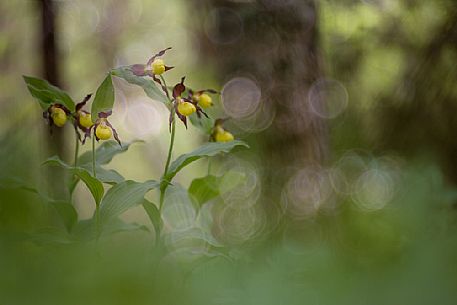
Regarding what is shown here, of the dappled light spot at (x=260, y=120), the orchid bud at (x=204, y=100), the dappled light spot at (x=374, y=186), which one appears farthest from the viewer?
the dappled light spot at (x=260, y=120)

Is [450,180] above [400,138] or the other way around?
the other way around

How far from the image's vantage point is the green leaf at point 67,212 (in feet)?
2.99

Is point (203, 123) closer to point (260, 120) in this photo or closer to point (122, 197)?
point (122, 197)

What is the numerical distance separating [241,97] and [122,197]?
209 cm

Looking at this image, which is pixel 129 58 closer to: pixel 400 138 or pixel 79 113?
pixel 400 138

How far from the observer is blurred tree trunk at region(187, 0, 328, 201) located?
2127 millimetres

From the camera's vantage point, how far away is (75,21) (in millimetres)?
3533

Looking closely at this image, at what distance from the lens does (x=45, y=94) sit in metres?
0.92

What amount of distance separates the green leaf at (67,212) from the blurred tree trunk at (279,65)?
1.42 meters

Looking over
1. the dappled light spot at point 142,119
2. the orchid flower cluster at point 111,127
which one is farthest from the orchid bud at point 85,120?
the dappled light spot at point 142,119

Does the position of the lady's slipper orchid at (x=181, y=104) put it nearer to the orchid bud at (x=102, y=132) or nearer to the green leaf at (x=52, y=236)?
the orchid bud at (x=102, y=132)

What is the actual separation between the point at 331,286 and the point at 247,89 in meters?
2.41

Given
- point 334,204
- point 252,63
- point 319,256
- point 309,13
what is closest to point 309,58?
point 309,13

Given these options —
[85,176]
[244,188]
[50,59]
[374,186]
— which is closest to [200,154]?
[85,176]
